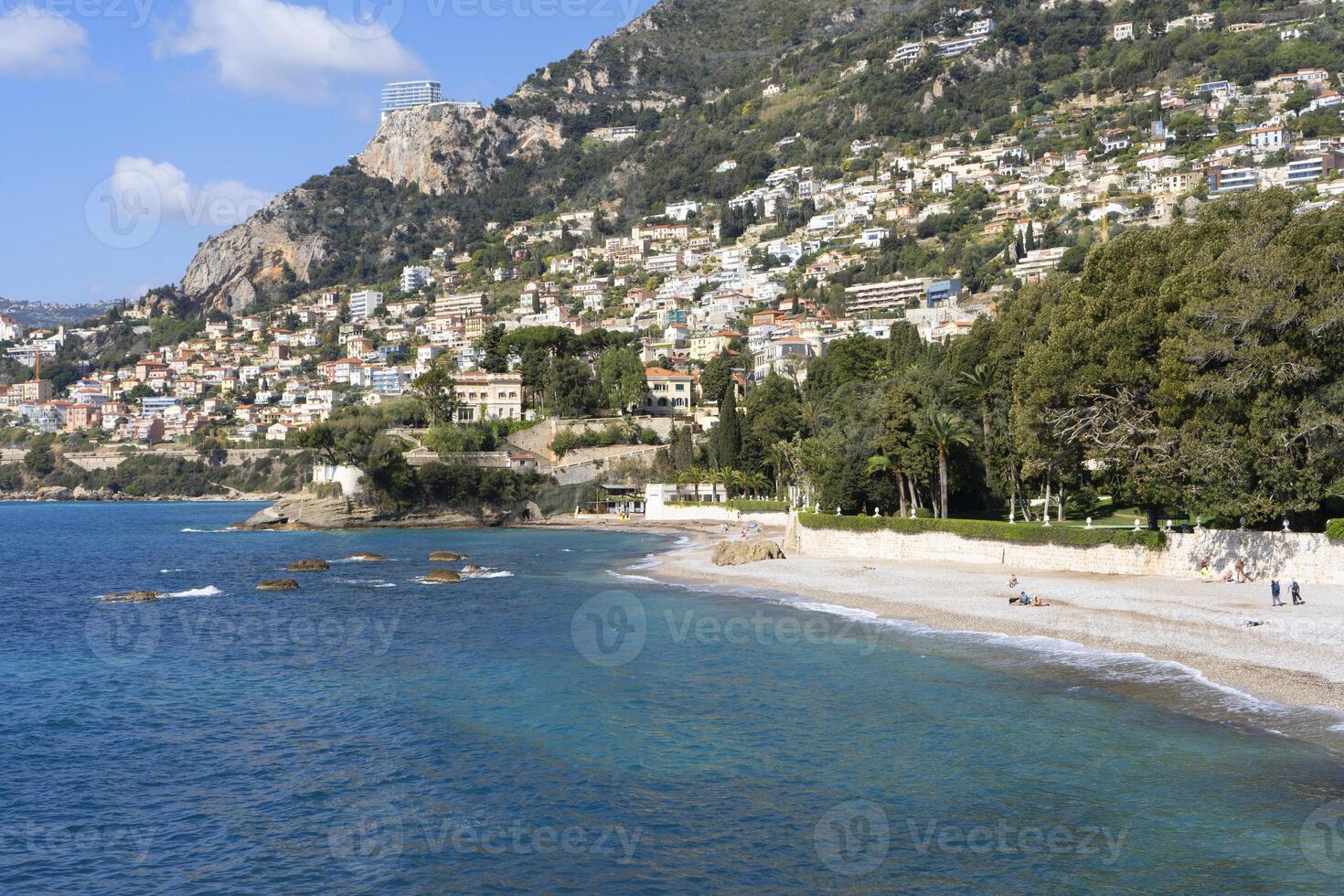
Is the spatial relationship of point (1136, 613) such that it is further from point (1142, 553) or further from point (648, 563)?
point (648, 563)

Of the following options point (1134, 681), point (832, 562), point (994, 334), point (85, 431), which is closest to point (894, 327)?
point (994, 334)

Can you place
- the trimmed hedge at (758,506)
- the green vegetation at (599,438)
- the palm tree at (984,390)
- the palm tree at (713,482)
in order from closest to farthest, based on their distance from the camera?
the palm tree at (984,390) → the trimmed hedge at (758,506) → the palm tree at (713,482) → the green vegetation at (599,438)

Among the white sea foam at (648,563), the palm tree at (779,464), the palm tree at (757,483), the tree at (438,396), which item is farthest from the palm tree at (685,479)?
the white sea foam at (648,563)

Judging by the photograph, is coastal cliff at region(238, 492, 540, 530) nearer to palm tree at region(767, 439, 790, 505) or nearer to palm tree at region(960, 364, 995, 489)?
palm tree at region(767, 439, 790, 505)

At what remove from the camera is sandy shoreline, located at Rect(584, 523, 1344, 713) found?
22781 millimetres

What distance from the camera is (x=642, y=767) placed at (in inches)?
767

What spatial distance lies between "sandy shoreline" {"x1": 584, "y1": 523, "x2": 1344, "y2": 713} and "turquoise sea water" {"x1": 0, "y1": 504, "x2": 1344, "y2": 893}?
4.77 feet

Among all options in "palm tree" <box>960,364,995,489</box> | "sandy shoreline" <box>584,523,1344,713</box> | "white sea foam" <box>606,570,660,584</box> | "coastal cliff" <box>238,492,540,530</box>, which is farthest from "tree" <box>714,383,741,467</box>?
"sandy shoreline" <box>584,523,1344,713</box>

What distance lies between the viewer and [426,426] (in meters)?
111

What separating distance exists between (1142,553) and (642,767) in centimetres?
2222

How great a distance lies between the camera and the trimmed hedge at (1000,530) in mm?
35625

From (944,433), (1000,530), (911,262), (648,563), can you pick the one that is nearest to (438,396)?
(648,563)

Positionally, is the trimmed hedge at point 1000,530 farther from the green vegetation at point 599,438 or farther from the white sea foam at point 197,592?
the green vegetation at point 599,438

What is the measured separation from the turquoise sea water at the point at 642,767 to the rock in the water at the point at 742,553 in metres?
16.6
